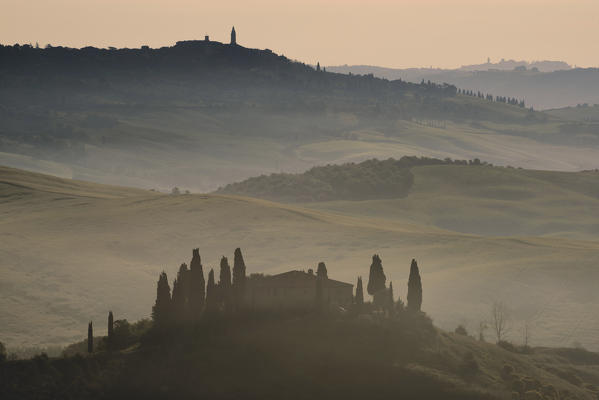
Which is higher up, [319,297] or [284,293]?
[319,297]

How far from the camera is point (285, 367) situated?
88.9 meters

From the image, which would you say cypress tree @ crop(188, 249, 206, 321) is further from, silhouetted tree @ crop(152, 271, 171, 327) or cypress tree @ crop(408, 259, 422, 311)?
cypress tree @ crop(408, 259, 422, 311)

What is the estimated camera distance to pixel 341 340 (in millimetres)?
93625

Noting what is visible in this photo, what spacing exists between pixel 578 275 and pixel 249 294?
343ft

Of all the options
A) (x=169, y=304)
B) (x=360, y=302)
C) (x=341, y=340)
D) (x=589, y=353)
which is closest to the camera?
(x=341, y=340)

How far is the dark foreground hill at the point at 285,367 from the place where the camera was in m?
85.6

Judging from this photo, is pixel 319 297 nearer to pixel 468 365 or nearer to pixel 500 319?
pixel 468 365

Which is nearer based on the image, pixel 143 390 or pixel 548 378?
pixel 143 390

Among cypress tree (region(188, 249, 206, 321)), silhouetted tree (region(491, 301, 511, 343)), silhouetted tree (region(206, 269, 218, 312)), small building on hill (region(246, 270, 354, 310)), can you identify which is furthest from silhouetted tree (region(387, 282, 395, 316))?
silhouetted tree (region(491, 301, 511, 343))

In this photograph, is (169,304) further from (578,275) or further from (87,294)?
(578,275)

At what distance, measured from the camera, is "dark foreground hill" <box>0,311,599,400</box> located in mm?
85562

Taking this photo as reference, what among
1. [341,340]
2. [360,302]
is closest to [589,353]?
[360,302]

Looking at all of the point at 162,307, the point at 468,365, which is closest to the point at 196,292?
the point at 162,307

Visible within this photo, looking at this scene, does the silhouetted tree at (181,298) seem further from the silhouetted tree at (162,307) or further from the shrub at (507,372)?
the shrub at (507,372)
